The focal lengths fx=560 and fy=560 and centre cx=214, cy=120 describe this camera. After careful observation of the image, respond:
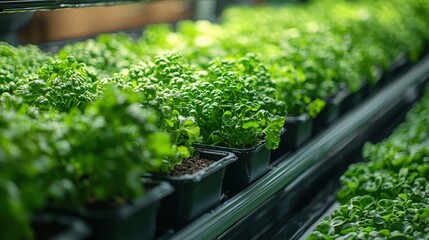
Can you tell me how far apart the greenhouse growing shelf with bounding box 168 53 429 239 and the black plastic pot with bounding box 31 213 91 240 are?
1.32ft

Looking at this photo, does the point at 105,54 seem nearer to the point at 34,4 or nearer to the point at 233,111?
the point at 34,4

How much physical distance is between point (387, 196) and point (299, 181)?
16.0 inches

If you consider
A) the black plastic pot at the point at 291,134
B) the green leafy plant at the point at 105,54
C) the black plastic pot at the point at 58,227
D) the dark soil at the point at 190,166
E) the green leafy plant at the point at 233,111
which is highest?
the green leafy plant at the point at 105,54

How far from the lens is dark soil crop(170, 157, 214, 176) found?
1.53 m

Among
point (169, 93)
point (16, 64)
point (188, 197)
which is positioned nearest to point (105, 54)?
point (16, 64)

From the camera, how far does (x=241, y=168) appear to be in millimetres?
1825

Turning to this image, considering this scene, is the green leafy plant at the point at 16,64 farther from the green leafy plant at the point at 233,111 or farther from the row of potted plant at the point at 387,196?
the row of potted plant at the point at 387,196

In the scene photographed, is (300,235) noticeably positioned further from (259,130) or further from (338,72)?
(338,72)

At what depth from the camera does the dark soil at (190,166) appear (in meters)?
1.53

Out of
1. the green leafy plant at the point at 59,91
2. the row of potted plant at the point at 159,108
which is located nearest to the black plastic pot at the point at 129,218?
the row of potted plant at the point at 159,108

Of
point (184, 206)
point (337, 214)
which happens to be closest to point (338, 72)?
point (337, 214)

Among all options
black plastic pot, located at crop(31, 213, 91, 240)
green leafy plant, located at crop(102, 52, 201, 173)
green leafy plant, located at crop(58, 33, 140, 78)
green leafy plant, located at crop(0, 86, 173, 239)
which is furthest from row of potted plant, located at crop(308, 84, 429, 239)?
green leafy plant, located at crop(58, 33, 140, 78)

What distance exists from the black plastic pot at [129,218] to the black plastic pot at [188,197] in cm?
12

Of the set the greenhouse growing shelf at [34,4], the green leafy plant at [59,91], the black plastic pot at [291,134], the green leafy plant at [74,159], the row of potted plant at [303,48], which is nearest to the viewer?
the green leafy plant at [74,159]
